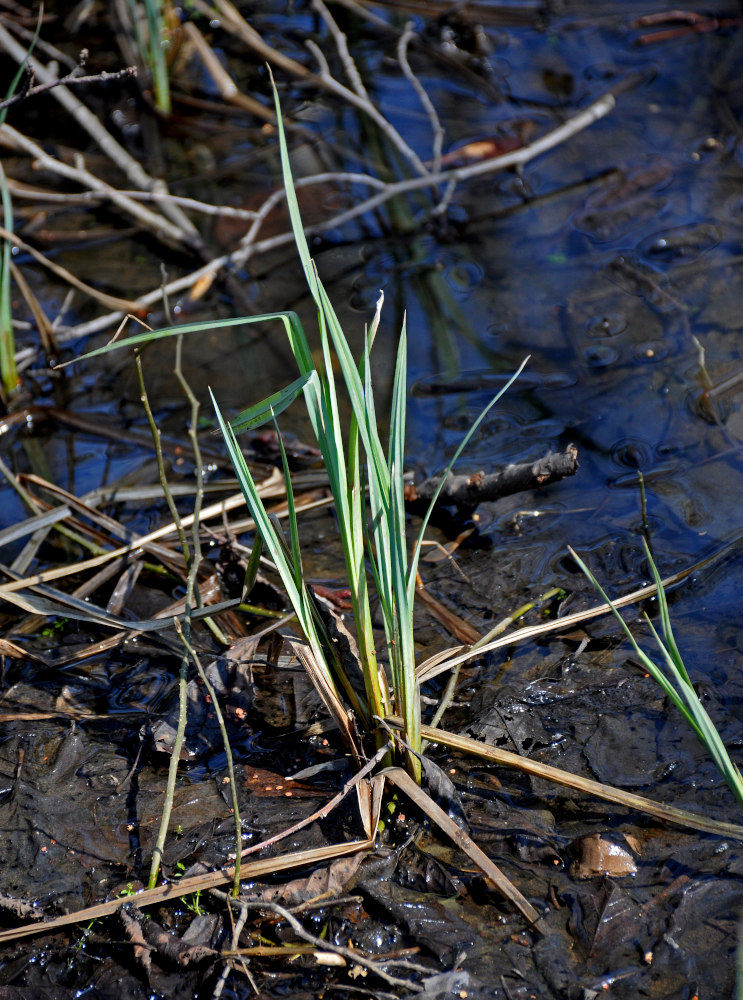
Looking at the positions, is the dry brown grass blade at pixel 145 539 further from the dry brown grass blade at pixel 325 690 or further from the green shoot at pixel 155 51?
the green shoot at pixel 155 51

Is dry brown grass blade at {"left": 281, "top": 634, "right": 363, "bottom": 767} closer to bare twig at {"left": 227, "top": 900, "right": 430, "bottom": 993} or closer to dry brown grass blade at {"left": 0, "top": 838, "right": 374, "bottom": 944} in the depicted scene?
dry brown grass blade at {"left": 0, "top": 838, "right": 374, "bottom": 944}

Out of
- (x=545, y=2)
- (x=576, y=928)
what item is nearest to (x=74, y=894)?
(x=576, y=928)

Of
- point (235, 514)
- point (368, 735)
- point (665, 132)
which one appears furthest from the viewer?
point (665, 132)

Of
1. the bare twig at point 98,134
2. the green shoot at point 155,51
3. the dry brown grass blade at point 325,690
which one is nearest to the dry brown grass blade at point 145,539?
the dry brown grass blade at point 325,690

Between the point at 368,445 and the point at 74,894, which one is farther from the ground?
the point at 368,445

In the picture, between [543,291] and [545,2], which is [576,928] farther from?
[545,2]

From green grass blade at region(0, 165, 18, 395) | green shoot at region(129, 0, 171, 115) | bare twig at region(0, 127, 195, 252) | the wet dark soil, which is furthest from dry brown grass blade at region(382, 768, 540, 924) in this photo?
green shoot at region(129, 0, 171, 115)
